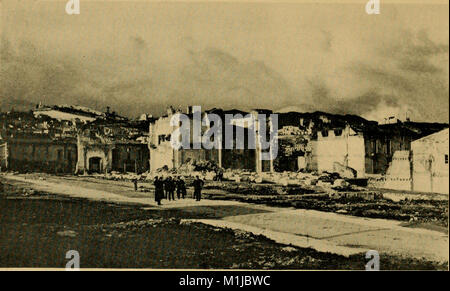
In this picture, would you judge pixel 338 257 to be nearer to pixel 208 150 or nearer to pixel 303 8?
pixel 208 150

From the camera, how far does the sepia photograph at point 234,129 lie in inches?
181

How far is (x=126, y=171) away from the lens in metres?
5.32

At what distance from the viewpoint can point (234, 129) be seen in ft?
16.6

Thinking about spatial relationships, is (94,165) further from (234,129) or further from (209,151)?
(234,129)

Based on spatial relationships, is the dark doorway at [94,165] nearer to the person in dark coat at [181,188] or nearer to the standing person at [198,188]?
the person in dark coat at [181,188]

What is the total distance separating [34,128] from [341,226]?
13.4 feet

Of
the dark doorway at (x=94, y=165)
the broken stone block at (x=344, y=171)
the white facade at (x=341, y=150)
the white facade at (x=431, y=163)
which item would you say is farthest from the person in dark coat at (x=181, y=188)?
the white facade at (x=431, y=163)

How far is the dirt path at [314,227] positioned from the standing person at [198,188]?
86 mm

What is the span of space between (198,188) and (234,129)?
2.93 feet

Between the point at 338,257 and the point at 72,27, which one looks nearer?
the point at 338,257

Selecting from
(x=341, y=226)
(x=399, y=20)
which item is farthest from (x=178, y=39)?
(x=341, y=226)

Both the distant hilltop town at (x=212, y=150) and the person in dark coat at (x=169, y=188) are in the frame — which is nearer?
the distant hilltop town at (x=212, y=150)

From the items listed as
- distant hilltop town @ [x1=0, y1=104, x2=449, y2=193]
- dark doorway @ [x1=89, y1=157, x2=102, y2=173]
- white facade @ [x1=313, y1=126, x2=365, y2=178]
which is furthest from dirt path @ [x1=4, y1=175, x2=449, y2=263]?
white facade @ [x1=313, y1=126, x2=365, y2=178]

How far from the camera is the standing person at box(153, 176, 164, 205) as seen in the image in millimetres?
5008
